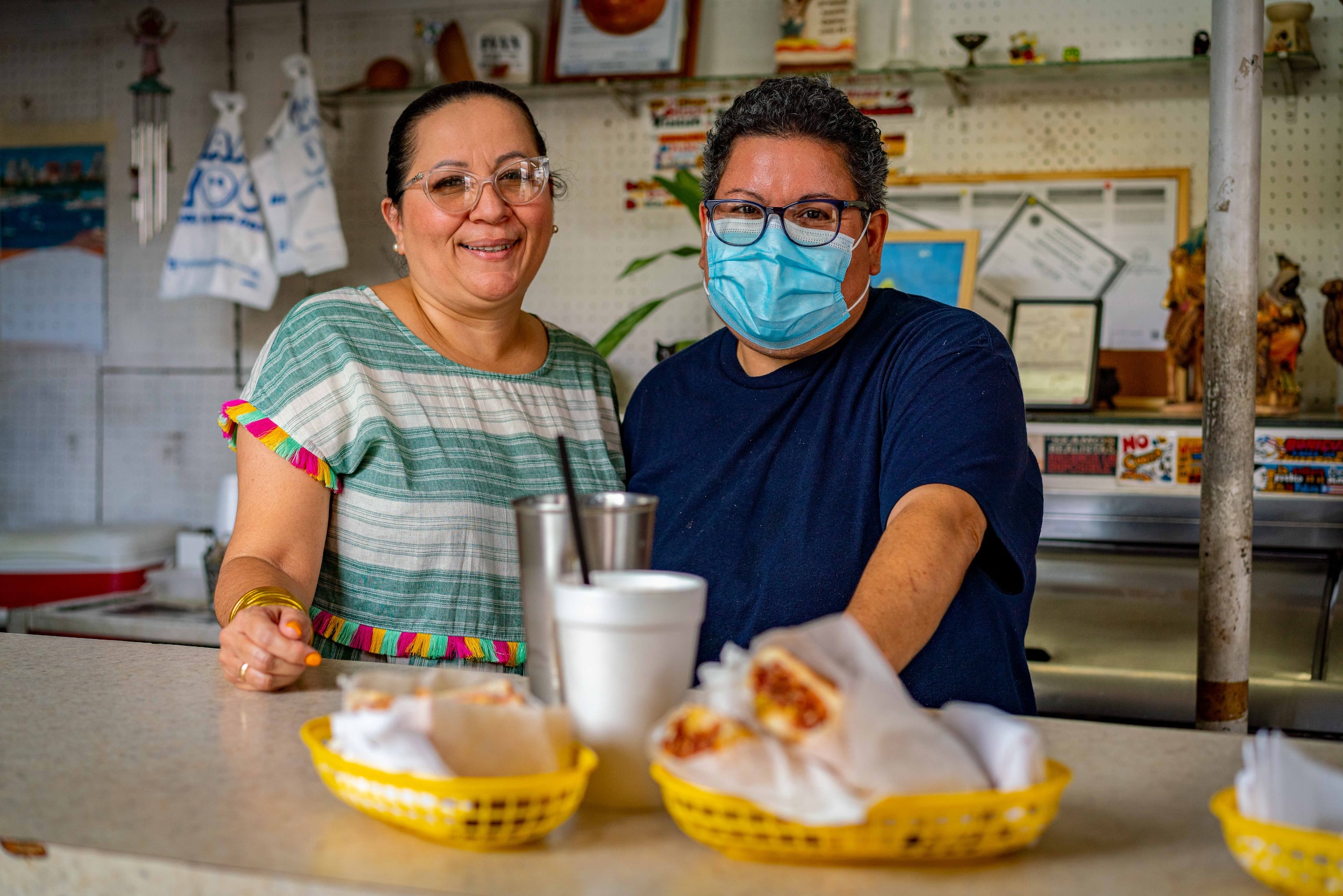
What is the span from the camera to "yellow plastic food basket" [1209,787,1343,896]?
1.99 ft

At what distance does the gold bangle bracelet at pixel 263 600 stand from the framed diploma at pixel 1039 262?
2088mm

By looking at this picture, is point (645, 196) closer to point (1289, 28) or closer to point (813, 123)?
point (1289, 28)

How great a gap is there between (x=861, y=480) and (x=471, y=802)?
77 centimetres

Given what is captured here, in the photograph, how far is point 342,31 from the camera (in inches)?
133

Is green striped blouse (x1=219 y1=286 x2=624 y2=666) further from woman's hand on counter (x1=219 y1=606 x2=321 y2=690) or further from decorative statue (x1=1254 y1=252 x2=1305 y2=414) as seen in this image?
decorative statue (x1=1254 y1=252 x2=1305 y2=414)

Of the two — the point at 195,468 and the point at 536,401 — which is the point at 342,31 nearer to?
the point at 195,468

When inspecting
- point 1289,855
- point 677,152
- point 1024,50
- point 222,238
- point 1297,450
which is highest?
point 1024,50

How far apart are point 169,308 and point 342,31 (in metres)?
0.99

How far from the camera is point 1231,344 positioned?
164 centimetres

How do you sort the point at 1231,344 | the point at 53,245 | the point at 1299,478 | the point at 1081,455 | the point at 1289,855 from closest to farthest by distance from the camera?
the point at 1289,855 < the point at 1231,344 < the point at 1299,478 < the point at 1081,455 < the point at 53,245

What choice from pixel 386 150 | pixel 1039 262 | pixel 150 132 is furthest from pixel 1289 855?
pixel 150 132

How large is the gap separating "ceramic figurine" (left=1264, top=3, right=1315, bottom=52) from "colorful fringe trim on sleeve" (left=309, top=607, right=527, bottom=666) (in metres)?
2.21

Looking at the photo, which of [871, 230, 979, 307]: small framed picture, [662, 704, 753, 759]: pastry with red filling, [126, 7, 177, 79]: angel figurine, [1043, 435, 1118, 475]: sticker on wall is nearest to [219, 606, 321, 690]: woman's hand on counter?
[662, 704, 753, 759]: pastry with red filling

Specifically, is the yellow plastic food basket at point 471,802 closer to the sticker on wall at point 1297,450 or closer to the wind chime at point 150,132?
the sticker on wall at point 1297,450
